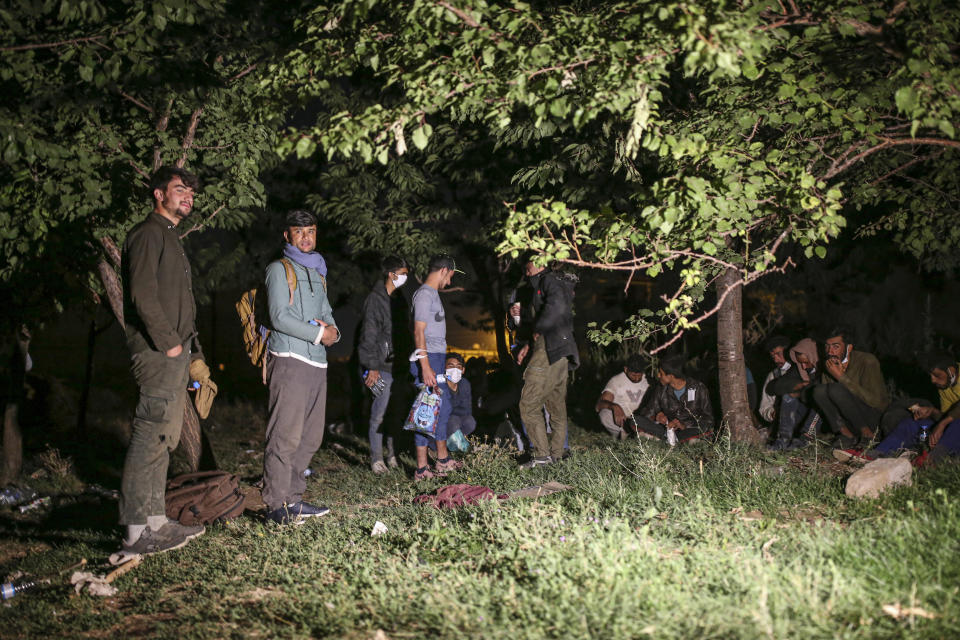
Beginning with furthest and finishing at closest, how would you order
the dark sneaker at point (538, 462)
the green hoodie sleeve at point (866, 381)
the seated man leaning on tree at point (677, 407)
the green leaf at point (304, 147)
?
1. the seated man leaning on tree at point (677, 407)
2. the green hoodie sleeve at point (866, 381)
3. the dark sneaker at point (538, 462)
4. the green leaf at point (304, 147)

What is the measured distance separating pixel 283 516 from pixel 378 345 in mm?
2563

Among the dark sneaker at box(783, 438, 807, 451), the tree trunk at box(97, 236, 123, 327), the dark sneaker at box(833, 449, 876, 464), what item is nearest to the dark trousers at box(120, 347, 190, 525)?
the tree trunk at box(97, 236, 123, 327)

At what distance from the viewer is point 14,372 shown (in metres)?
7.88

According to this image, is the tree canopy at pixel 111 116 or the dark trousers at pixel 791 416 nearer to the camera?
the tree canopy at pixel 111 116

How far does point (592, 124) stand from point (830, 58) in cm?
275

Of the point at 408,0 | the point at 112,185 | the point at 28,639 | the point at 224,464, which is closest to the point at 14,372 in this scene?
the point at 224,464

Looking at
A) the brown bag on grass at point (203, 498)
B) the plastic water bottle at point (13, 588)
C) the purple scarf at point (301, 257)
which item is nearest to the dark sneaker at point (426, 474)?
the brown bag on grass at point (203, 498)

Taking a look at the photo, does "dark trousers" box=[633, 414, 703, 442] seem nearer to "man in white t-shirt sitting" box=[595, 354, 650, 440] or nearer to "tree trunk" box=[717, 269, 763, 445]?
"man in white t-shirt sitting" box=[595, 354, 650, 440]

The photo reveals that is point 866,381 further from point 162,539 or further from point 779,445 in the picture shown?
point 162,539

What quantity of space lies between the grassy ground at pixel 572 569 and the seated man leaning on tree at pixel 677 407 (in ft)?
8.92

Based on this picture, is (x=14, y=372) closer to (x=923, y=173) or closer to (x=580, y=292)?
(x=923, y=173)

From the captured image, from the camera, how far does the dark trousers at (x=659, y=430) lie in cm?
821

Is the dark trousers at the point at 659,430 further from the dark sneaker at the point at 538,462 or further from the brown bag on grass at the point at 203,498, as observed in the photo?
the brown bag on grass at the point at 203,498

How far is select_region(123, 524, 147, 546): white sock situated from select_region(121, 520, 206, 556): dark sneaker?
0.01 m
